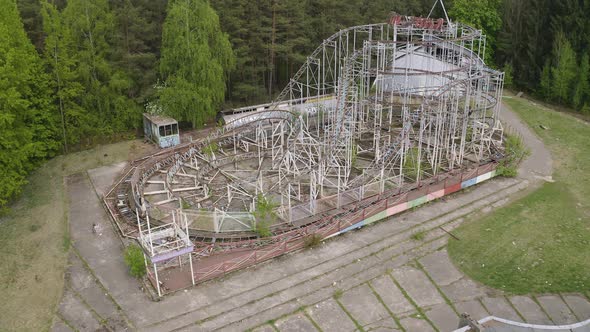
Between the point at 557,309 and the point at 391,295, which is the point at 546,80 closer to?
the point at 557,309

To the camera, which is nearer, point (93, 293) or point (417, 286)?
point (93, 293)

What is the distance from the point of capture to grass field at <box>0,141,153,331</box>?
1744 cm

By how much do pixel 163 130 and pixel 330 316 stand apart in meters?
17.8

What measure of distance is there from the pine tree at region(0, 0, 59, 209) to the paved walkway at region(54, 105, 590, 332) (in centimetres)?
468

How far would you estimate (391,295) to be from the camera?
18047mm

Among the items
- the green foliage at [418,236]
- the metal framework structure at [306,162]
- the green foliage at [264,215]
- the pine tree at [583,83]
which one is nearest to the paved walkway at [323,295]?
the green foliage at [418,236]

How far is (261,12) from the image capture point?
35125 mm

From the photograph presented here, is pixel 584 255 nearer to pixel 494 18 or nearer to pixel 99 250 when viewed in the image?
pixel 99 250

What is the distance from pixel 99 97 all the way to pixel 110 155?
3.61 m

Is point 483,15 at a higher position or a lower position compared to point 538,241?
higher

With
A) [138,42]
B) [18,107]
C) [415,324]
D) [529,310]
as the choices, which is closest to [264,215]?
[415,324]

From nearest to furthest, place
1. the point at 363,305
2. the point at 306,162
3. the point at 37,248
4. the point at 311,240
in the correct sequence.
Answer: the point at 363,305, the point at 311,240, the point at 37,248, the point at 306,162

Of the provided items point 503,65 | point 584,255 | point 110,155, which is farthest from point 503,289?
point 503,65

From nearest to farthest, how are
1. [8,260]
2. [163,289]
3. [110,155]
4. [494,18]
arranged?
1. [163,289]
2. [8,260]
3. [110,155]
4. [494,18]
